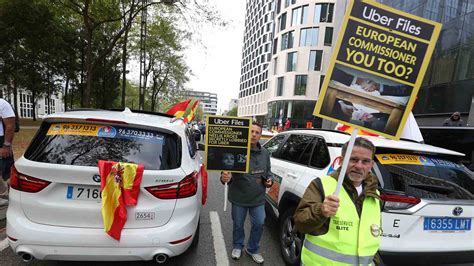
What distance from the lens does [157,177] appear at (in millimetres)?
2580

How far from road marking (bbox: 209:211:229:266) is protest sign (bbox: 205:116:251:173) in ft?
3.82

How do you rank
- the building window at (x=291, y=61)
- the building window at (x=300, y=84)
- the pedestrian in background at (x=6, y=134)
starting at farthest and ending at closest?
the building window at (x=291, y=61) → the building window at (x=300, y=84) → the pedestrian in background at (x=6, y=134)

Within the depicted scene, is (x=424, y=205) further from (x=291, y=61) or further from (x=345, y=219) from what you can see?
(x=291, y=61)

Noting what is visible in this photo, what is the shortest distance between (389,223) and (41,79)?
34.0 meters

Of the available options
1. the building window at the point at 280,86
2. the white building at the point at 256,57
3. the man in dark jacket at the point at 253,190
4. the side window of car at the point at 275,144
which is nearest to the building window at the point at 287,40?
the building window at the point at 280,86

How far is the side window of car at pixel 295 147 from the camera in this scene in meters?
3.76

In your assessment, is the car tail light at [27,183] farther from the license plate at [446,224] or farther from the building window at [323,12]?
the building window at [323,12]

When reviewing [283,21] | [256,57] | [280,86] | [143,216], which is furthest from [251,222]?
[256,57]

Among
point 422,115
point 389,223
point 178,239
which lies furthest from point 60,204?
point 422,115

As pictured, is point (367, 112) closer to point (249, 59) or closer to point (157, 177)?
point (157, 177)

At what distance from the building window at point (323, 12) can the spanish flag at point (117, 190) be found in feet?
149

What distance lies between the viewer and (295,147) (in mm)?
4043

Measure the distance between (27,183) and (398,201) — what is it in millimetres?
3221

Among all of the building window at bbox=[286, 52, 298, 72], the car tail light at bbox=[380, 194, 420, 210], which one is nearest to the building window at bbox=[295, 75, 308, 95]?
the building window at bbox=[286, 52, 298, 72]
